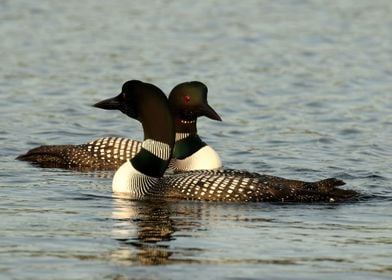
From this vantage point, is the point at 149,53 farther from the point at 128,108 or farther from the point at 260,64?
the point at 128,108

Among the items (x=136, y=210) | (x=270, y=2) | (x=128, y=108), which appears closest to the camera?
(x=136, y=210)

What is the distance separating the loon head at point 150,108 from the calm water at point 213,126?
66cm

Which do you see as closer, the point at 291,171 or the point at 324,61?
the point at 291,171

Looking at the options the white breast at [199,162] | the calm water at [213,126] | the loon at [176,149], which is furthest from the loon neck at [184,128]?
the calm water at [213,126]

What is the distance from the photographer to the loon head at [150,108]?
11625 mm

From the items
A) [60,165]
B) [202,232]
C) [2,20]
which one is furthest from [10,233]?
[2,20]

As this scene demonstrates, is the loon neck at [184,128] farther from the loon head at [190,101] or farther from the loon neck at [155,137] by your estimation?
the loon neck at [155,137]

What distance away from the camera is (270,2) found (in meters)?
26.5

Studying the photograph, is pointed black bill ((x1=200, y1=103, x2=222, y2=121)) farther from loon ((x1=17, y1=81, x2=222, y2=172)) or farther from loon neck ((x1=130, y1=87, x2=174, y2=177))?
loon neck ((x1=130, y1=87, x2=174, y2=177))

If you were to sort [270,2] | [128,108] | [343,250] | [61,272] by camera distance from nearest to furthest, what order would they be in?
1. [61,272]
2. [343,250]
3. [128,108]
4. [270,2]

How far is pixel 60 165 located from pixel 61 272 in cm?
499

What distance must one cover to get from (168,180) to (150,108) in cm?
58

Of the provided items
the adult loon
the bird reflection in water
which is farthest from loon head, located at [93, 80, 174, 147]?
the bird reflection in water

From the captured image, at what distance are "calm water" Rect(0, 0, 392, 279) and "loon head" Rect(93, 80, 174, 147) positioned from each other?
2.18 feet
